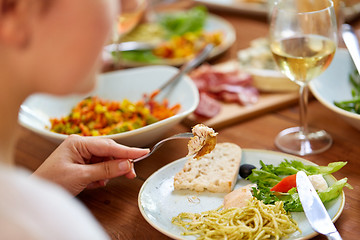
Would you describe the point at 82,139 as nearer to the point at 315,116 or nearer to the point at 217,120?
the point at 217,120

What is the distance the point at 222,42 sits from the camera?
8.62 feet

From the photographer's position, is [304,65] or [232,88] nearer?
[304,65]

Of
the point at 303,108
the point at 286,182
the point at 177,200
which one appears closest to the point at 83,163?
the point at 177,200

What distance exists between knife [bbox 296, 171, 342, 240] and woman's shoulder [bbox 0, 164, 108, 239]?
0.55 m

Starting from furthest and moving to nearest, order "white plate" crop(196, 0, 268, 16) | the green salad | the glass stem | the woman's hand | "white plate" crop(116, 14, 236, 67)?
1. "white plate" crop(196, 0, 268, 16)
2. "white plate" crop(116, 14, 236, 67)
3. the glass stem
4. the woman's hand
5. the green salad

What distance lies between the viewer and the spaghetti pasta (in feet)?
3.82

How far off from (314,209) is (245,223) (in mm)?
158

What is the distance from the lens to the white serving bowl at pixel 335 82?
5.88ft

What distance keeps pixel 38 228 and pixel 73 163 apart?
720mm

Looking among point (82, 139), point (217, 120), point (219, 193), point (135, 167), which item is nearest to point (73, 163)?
point (82, 139)

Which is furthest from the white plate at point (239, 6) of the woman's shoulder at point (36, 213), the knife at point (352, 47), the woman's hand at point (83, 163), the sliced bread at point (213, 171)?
the woman's shoulder at point (36, 213)

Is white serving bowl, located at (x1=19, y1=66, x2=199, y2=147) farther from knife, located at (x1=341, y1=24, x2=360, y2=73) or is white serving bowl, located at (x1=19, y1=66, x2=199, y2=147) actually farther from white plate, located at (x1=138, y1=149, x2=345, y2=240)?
knife, located at (x1=341, y1=24, x2=360, y2=73)

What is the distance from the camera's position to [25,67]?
80cm

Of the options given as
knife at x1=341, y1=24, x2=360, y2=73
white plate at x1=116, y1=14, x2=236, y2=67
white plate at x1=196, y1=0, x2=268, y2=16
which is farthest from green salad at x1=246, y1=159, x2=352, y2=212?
white plate at x1=196, y1=0, x2=268, y2=16
